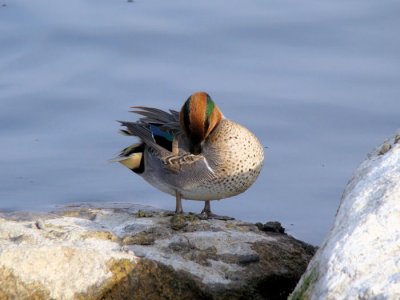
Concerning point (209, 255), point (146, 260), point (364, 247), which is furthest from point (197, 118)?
point (364, 247)

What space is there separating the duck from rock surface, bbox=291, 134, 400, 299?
6.38 feet

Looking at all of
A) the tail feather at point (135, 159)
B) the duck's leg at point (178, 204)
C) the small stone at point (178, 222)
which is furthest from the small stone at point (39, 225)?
the tail feather at point (135, 159)

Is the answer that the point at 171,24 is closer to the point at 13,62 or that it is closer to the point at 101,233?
the point at 13,62

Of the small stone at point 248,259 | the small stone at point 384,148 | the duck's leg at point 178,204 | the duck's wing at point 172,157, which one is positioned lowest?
the duck's leg at point 178,204

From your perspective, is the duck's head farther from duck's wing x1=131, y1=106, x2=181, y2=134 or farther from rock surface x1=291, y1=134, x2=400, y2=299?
rock surface x1=291, y1=134, x2=400, y2=299

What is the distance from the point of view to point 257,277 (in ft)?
15.7

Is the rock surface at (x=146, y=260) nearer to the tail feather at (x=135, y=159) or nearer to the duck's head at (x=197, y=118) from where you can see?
the duck's head at (x=197, y=118)

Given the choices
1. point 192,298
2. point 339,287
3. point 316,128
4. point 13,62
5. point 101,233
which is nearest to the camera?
point 339,287

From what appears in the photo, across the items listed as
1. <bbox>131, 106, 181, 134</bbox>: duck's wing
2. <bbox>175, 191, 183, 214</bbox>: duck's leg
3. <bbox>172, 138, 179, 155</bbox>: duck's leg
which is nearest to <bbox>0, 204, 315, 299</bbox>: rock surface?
<bbox>175, 191, 183, 214</bbox>: duck's leg

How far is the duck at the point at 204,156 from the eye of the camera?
620cm

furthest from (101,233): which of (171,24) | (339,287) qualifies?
(171,24)

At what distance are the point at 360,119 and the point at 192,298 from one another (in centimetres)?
352

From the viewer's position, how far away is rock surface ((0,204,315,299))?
4.51m

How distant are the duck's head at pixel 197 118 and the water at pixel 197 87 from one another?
3.13 ft
